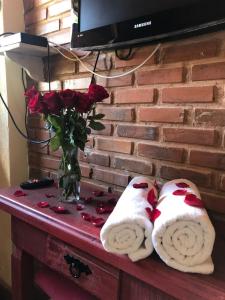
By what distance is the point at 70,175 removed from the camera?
979 millimetres

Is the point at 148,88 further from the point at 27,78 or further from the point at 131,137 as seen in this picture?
the point at 27,78

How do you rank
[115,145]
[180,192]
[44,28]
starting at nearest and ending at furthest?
[180,192], [115,145], [44,28]

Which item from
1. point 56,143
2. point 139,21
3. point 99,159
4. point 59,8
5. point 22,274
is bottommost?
point 22,274

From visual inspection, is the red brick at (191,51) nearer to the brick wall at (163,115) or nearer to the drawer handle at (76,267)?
the brick wall at (163,115)

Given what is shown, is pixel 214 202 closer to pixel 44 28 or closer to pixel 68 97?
pixel 68 97

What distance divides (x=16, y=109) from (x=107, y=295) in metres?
1.09

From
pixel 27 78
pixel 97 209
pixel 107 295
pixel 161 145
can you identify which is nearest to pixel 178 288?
pixel 107 295

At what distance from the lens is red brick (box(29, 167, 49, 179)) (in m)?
1.49

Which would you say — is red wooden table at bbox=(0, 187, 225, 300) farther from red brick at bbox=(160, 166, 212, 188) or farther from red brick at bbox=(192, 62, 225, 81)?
red brick at bbox=(192, 62, 225, 81)

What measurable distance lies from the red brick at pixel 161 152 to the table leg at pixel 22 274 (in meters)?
0.56

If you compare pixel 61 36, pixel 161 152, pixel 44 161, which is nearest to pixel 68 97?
pixel 161 152

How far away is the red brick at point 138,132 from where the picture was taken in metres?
1.03

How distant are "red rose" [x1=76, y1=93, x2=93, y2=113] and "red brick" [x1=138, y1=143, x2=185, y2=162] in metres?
0.28

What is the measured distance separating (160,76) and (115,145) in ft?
1.06
